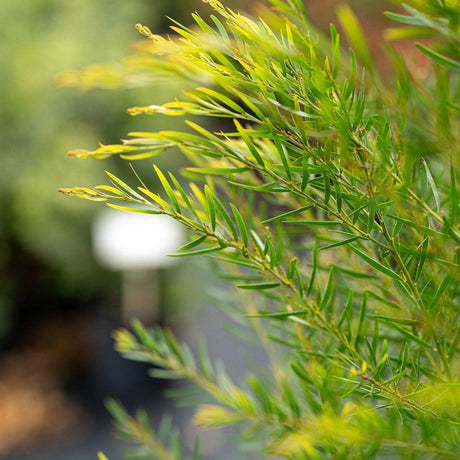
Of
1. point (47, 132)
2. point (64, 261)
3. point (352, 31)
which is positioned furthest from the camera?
point (64, 261)

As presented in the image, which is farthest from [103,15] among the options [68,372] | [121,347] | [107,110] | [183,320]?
[121,347]

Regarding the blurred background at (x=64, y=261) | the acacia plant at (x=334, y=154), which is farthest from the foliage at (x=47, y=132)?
the acacia plant at (x=334, y=154)

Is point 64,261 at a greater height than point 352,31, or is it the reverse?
point 352,31

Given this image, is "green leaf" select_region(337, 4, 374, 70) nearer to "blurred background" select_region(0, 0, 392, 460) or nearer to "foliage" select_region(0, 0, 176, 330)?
"blurred background" select_region(0, 0, 392, 460)

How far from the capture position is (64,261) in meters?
3.23

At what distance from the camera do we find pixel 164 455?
1.26 feet

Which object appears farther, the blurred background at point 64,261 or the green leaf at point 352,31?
the blurred background at point 64,261

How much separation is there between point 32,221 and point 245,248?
2923mm

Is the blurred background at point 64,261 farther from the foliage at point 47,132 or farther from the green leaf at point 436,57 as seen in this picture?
the green leaf at point 436,57

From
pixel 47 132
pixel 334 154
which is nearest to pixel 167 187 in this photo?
pixel 334 154

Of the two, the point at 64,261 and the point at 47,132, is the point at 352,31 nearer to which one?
the point at 47,132

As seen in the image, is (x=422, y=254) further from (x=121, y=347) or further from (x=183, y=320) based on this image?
(x=183, y=320)

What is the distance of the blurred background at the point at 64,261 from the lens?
2.90m

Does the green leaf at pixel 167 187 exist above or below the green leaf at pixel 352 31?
below
